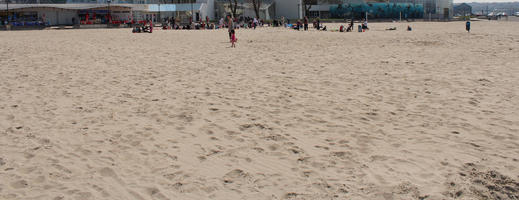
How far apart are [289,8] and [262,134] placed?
70401 mm

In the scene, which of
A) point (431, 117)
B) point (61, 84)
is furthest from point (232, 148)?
point (61, 84)

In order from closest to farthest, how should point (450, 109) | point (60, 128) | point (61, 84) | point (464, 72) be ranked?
point (60, 128), point (450, 109), point (61, 84), point (464, 72)

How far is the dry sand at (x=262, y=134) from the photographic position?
13.3 feet

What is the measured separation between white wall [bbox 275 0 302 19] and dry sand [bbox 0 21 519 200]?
208 ft

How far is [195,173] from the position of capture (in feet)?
14.4

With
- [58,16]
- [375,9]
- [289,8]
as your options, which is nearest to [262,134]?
[58,16]

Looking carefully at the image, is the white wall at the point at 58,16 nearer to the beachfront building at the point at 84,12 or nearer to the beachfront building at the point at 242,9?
the beachfront building at the point at 84,12

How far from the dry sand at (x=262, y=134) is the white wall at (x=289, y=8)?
63.5 metres

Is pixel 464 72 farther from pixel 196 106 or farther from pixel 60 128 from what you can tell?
pixel 60 128

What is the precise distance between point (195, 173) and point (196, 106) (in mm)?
2974

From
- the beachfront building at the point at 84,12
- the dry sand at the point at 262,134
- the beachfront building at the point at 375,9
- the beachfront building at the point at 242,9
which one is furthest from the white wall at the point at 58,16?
the dry sand at the point at 262,134

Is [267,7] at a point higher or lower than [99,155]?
higher

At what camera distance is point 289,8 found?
73.9 metres

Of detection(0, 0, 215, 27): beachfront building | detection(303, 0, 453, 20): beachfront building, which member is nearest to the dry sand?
detection(0, 0, 215, 27): beachfront building
